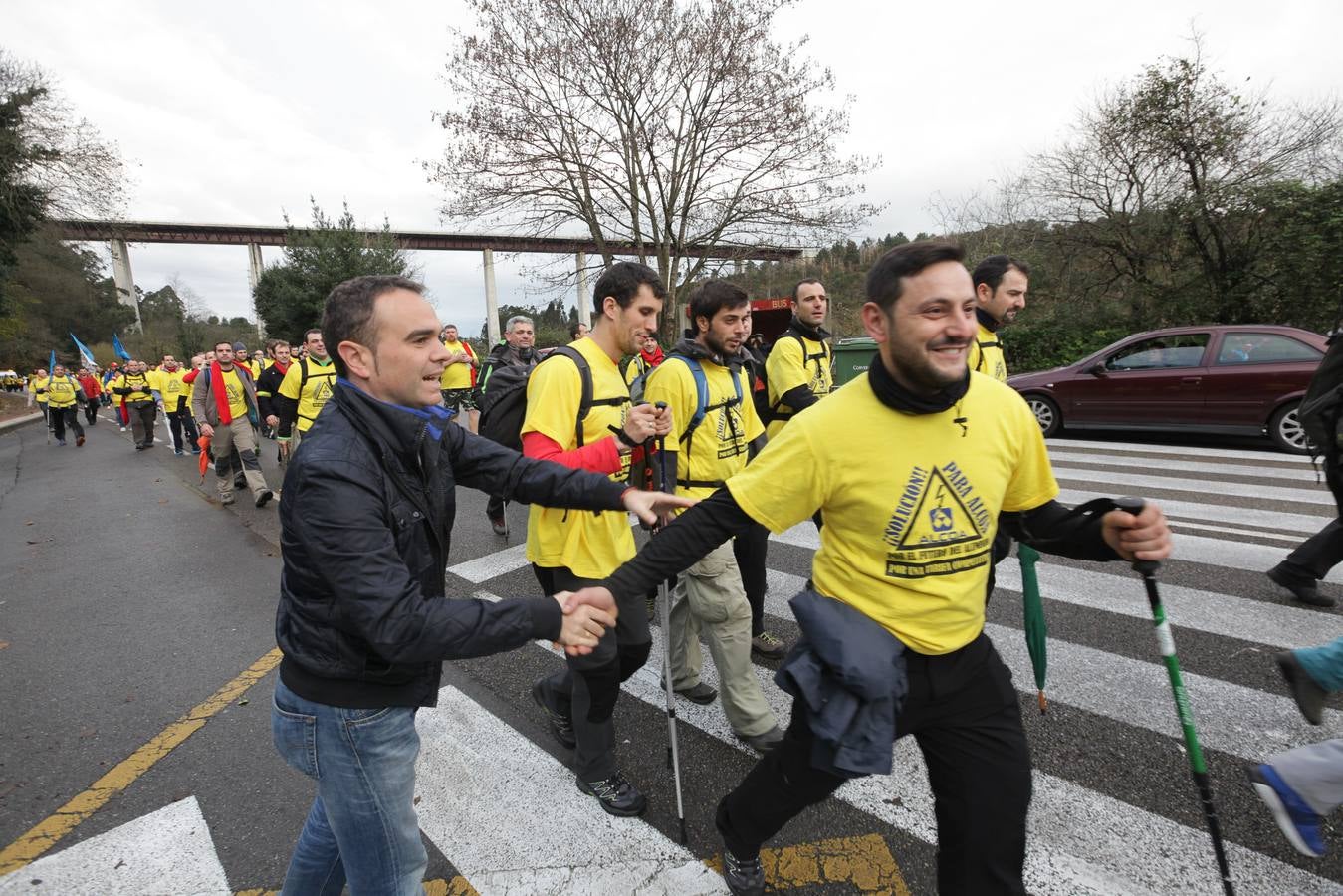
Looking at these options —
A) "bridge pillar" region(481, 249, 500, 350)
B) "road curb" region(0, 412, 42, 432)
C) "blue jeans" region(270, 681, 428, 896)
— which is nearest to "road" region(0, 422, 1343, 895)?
"blue jeans" region(270, 681, 428, 896)

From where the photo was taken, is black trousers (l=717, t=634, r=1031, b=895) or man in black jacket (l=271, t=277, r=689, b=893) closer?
man in black jacket (l=271, t=277, r=689, b=893)

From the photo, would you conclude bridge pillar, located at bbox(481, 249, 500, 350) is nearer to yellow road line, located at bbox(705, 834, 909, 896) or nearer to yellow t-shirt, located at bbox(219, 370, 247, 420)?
yellow t-shirt, located at bbox(219, 370, 247, 420)

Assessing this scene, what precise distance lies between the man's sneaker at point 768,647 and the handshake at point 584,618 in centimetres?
229

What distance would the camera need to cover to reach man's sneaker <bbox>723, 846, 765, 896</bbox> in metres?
2.10

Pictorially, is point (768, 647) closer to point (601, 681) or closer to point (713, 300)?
point (601, 681)

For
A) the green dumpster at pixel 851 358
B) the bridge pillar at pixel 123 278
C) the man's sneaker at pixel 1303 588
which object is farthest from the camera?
the bridge pillar at pixel 123 278

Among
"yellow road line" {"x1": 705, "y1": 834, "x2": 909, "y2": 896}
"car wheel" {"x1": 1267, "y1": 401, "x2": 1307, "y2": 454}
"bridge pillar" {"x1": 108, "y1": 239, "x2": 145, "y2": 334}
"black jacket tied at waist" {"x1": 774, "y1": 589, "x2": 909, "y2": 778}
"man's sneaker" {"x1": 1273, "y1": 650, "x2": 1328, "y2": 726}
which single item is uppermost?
"bridge pillar" {"x1": 108, "y1": 239, "x2": 145, "y2": 334}

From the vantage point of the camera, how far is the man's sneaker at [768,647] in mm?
3852

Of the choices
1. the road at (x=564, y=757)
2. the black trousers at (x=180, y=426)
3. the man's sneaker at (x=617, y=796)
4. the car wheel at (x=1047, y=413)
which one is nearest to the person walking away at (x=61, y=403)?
the black trousers at (x=180, y=426)

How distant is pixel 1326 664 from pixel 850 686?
1.80 meters

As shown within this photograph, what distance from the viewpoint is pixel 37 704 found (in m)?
3.64

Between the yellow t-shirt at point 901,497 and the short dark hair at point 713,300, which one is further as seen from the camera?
the short dark hair at point 713,300

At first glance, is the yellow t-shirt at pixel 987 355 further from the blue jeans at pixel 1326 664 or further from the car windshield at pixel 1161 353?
the car windshield at pixel 1161 353

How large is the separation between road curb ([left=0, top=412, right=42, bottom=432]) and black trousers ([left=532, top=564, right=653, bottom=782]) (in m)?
28.1
